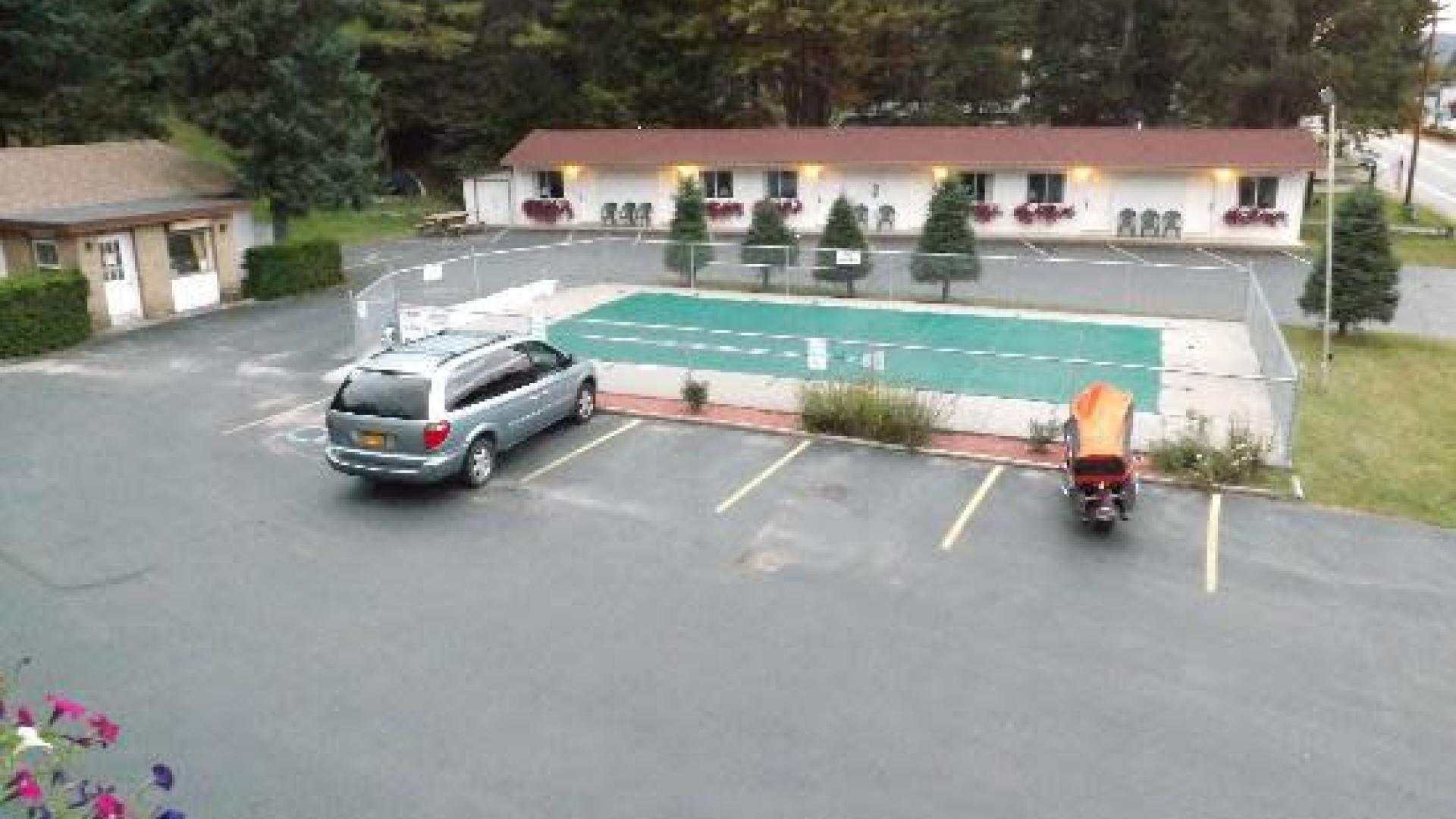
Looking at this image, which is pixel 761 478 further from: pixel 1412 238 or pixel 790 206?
pixel 1412 238

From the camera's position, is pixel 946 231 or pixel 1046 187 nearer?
pixel 946 231

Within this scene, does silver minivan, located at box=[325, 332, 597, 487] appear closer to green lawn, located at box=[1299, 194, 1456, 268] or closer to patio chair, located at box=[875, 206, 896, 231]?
green lawn, located at box=[1299, 194, 1456, 268]

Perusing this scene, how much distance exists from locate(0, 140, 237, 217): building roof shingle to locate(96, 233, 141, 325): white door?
1472 mm

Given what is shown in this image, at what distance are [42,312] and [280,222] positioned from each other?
9.32 metres

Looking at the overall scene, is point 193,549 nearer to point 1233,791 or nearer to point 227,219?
point 1233,791

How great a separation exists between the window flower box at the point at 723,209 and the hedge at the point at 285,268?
624 inches

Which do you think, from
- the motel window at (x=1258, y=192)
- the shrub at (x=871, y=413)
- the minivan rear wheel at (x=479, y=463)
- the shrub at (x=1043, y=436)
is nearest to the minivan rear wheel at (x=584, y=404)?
the minivan rear wheel at (x=479, y=463)

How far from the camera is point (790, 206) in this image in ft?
134

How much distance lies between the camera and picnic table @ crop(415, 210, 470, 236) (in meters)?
42.5

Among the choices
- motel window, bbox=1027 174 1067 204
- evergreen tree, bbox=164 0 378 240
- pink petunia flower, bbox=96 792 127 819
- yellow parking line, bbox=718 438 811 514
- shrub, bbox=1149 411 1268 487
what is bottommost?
yellow parking line, bbox=718 438 811 514

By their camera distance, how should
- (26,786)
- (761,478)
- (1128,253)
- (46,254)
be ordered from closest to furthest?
(26,786) < (761,478) < (46,254) < (1128,253)

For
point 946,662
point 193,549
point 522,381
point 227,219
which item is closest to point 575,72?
point 227,219

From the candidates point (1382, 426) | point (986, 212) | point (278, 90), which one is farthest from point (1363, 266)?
point (278, 90)

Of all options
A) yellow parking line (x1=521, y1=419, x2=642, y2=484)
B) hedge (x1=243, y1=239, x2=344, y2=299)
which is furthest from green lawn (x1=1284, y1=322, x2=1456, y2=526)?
hedge (x1=243, y1=239, x2=344, y2=299)
